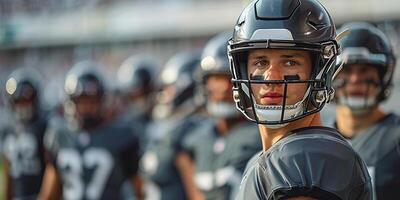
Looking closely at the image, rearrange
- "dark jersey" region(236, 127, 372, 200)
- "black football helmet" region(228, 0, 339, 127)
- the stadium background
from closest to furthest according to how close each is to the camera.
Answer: "dark jersey" region(236, 127, 372, 200), "black football helmet" region(228, 0, 339, 127), the stadium background

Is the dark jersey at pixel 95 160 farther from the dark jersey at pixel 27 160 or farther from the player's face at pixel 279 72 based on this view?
the player's face at pixel 279 72

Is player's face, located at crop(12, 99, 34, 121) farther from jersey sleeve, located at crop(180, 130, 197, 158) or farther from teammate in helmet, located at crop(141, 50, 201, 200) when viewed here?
jersey sleeve, located at crop(180, 130, 197, 158)

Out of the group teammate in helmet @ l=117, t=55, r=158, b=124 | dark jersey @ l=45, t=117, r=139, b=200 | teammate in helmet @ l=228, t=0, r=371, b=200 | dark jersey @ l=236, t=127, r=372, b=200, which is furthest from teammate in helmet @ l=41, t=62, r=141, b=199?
dark jersey @ l=236, t=127, r=372, b=200

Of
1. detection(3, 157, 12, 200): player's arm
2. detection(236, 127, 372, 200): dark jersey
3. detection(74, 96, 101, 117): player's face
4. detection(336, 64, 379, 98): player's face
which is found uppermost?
detection(236, 127, 372, 200): dark jersey

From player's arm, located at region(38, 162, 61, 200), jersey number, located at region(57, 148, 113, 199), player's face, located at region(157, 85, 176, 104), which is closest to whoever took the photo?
jersey number, located at region(57, 148, 113, 199)

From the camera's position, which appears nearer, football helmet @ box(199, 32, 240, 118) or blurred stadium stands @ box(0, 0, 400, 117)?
football helmet @ box(199, 32, 240, 118)

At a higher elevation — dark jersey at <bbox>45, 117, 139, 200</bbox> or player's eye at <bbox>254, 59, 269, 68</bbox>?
player's eye at <bbox>254, 59, 269, 68</bbox>

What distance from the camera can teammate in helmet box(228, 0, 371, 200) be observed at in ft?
7.35

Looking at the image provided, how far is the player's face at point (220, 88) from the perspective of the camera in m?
4.45

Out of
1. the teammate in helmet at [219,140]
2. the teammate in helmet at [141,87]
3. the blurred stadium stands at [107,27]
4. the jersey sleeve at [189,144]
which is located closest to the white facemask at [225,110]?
the teammate in helmet at [219,140]

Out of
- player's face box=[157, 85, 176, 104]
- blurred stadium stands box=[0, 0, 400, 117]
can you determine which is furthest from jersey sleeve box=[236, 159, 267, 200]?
blurred stadium stands box=[0, 0, 400, 117]

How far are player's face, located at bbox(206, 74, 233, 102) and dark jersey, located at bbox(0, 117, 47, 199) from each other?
89.9 inches

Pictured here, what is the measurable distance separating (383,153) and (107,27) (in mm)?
23932

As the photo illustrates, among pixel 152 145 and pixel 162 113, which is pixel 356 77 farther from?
pixel 162 113
